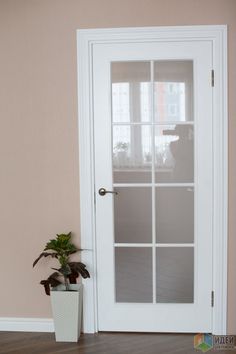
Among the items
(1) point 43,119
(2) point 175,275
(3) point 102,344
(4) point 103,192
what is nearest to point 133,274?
(2) point 175,275

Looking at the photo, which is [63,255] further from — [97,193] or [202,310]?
[202,310]

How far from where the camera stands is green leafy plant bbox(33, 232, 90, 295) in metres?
2.97

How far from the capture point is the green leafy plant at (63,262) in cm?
297

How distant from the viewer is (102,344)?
2.95m

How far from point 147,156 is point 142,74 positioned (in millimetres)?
Result: 577

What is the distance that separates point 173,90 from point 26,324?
2006 mm

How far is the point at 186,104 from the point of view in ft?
9.92

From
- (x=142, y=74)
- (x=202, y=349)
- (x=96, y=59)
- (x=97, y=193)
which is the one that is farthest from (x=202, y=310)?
(x=96, y=59)

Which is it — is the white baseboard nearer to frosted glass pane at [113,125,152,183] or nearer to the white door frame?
the white door frame

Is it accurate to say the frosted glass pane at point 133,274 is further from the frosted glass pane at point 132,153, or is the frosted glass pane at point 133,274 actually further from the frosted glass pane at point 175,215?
the frosted glass pane at point 132,153

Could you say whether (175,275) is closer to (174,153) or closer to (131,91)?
(174,153)

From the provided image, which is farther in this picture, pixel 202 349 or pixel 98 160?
pixel 98 160

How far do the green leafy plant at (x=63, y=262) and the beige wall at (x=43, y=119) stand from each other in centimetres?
15
